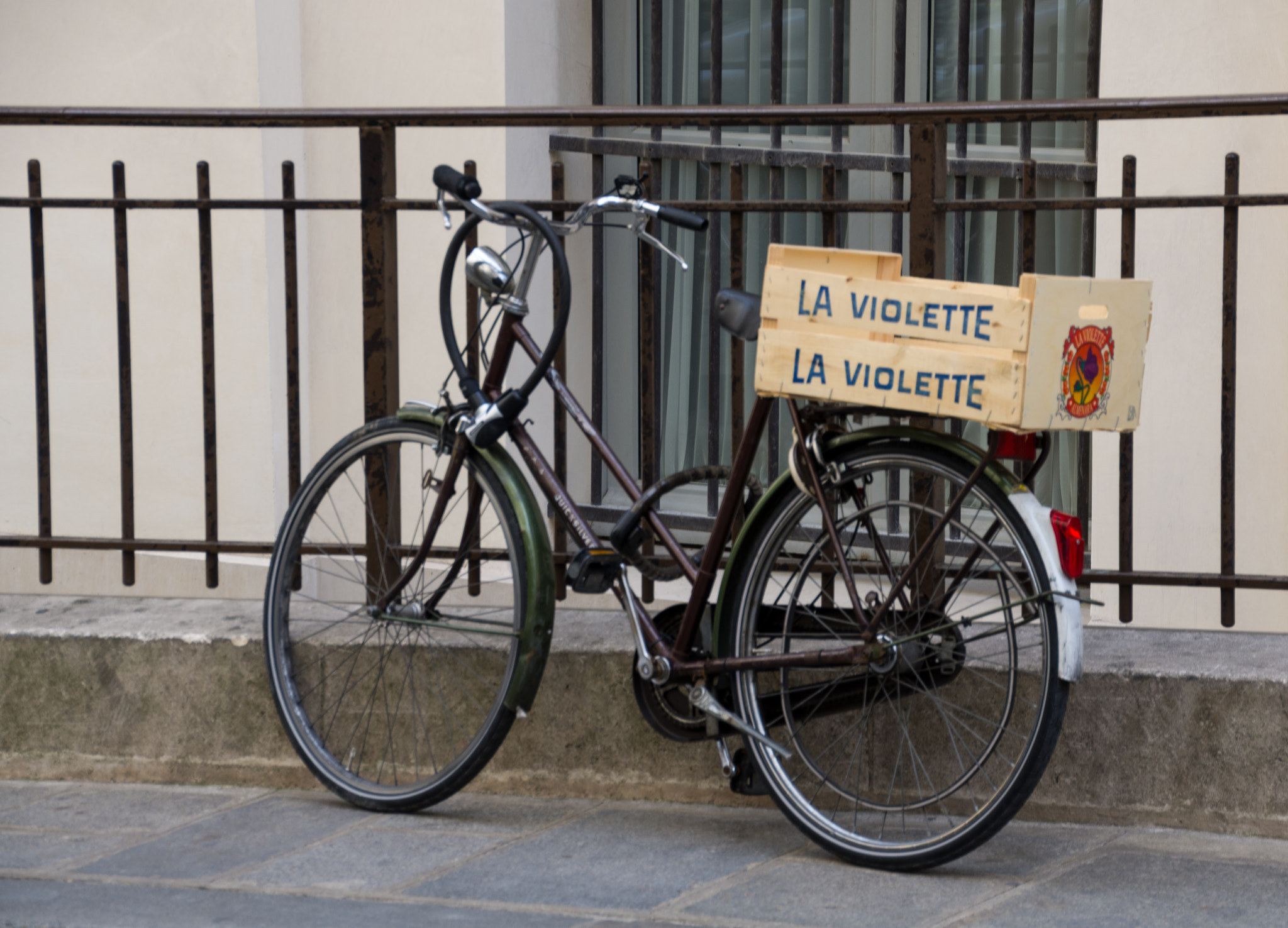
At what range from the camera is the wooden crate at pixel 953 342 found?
272 cm

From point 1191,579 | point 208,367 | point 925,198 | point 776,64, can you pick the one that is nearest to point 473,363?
point 208,367

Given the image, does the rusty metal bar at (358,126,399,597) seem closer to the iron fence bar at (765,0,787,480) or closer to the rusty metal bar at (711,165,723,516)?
the rusty metal bar at (711,165,723,516)

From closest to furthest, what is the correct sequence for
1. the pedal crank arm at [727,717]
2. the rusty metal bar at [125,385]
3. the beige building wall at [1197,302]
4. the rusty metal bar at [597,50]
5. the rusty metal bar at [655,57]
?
1. the pedal crank arm at [727,717]
2. the rusty metal bar at [125,385]
3. the beige building wall at [1197,302]
4. the rusty metal bar at [655,57]
5. the rusty metal bar at [597,50]

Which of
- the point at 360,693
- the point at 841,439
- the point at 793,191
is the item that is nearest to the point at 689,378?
the point at 793,191

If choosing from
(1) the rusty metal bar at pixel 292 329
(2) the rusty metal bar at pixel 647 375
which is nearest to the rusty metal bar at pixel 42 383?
(1) the rusty metal bar at pixel 292 329

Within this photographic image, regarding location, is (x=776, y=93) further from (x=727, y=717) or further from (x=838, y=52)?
(x=727, y=717)

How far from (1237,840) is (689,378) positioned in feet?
10.6

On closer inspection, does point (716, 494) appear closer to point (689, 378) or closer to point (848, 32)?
point (689, 378)

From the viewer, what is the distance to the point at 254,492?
20.5ft

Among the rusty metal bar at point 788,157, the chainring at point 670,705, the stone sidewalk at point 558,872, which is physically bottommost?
the stone sidewalk at point 558,872

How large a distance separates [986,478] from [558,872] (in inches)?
46.1

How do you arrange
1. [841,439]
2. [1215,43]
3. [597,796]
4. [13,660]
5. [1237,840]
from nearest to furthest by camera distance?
[841,439], [1237,840], [597,796], [13,660], [1215,43]

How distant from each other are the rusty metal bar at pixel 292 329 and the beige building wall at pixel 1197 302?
2.63 metres

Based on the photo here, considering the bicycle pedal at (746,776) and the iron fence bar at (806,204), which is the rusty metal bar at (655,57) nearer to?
the iron fence bar at (806,204)
